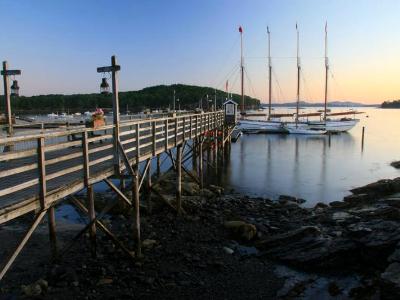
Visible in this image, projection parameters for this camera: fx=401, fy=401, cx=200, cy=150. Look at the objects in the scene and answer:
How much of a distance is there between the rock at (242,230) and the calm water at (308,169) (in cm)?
807

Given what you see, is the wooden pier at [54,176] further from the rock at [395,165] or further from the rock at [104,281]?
the rock at [395,165]

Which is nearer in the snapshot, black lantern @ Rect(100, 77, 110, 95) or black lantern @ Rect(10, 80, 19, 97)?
black lantern @ Rect(100, 77, 110, 95)

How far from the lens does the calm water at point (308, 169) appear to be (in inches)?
947

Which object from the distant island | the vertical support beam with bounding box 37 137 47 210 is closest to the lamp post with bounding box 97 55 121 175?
the vertical support beam with bounding box 37 137 47 210

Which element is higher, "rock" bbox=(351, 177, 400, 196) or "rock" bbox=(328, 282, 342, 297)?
"rock" bbox=(351, 177, 400, 196)

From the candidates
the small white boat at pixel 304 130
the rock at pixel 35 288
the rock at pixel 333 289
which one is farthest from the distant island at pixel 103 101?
the rock at pixel 35 288

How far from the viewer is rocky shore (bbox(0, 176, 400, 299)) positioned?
930 centimetres

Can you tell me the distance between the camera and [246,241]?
12875 millimetres

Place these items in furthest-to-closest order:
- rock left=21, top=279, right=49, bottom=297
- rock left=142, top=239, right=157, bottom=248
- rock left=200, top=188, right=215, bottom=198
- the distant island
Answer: the distant island → rock left=200, top=188, right=215, bottom=198 → rock left=142, top=239, right=157, bottom=248 → rock left=21, top=279, right=49, bottom=297

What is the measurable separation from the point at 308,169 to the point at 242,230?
20.7 m

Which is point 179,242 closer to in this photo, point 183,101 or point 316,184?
point 316,184

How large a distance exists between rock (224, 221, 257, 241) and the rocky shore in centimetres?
3

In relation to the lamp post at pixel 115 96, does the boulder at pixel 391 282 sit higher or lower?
lower

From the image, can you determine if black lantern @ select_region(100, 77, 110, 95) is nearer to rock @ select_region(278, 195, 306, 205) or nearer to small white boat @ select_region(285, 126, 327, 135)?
rock @ select_region(278, 195, 306, 205)
